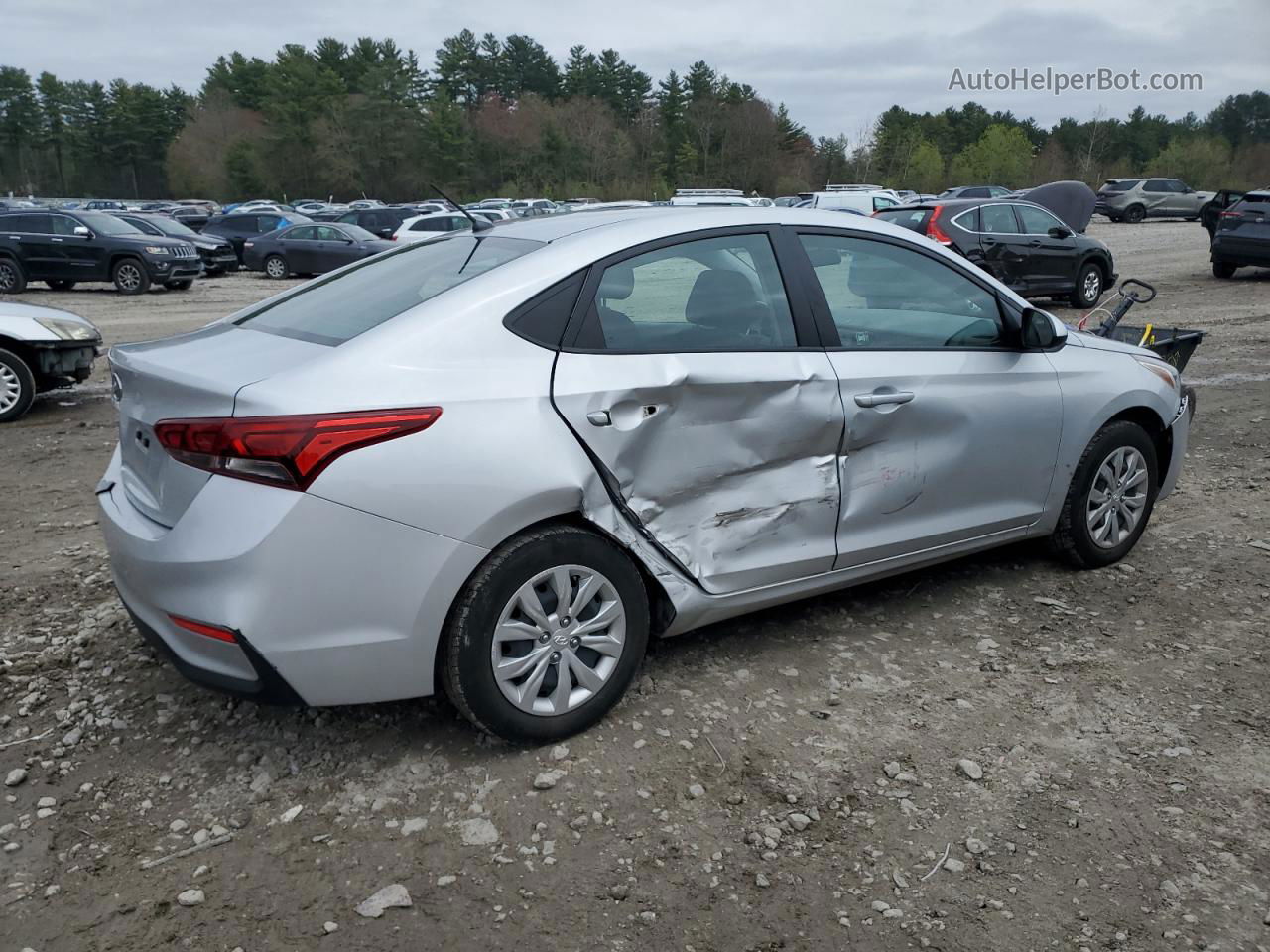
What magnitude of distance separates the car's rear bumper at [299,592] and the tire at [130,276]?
63.1 feet

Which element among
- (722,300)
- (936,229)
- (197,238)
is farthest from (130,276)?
(722,300)

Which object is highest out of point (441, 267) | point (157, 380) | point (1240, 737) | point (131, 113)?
point (131, 113)

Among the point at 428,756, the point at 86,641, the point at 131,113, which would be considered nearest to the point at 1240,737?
the point at 428,756

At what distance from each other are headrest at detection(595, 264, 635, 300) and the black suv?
19.3 m

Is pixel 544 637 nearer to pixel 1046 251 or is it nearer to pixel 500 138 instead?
pixel 1046 251

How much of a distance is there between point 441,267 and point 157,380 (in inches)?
37.9

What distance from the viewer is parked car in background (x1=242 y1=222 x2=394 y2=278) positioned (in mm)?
23500

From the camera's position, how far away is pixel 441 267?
3432 mm

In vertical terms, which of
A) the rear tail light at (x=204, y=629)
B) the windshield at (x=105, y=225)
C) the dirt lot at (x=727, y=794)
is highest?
the windshield at (x=105, y=225)

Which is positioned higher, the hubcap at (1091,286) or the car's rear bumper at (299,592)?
the car's rear bumper at (299,592)

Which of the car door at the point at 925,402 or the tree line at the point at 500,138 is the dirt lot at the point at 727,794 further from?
the tree line at the point at 500,138

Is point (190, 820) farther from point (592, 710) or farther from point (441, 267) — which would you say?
point (441, 267)

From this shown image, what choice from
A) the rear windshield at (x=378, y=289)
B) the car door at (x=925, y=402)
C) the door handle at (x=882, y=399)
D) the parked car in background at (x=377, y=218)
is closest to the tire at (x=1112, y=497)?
the car door at (x=925, y=402)

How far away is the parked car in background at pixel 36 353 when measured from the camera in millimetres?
7980
